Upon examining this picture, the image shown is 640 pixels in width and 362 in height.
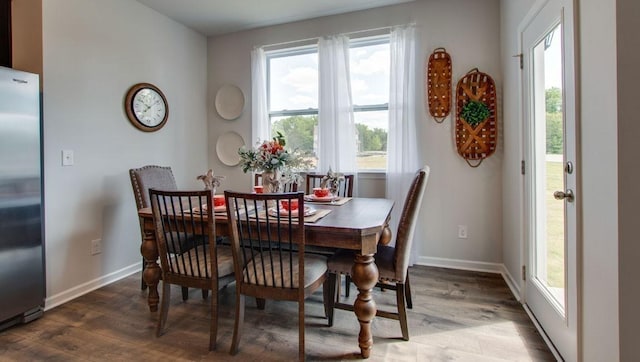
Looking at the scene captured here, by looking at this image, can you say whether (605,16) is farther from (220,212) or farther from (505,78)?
(220,212)

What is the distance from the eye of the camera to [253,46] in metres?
3.87

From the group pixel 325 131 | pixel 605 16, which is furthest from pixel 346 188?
pixel 605 16

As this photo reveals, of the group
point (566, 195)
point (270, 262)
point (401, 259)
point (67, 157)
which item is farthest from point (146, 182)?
point (566, 195)

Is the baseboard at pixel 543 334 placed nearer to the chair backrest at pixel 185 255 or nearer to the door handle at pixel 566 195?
the door handle at pixel 566 195

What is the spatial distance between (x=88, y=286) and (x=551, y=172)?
3.61 meters

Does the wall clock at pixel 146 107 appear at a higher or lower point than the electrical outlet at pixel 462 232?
higher

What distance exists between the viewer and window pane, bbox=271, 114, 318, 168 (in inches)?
146

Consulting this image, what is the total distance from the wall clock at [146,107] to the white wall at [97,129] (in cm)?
7

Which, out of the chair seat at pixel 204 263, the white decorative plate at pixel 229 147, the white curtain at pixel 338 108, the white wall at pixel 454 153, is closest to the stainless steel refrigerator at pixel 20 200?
the chair seat at pixel 204 263

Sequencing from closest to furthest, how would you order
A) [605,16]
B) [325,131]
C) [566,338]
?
[605,16], [566,338], [325,131]

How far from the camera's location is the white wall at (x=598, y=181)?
4.03 feet

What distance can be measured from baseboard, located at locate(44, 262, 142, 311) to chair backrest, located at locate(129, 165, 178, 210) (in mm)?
829

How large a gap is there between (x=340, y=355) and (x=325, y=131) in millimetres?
2265

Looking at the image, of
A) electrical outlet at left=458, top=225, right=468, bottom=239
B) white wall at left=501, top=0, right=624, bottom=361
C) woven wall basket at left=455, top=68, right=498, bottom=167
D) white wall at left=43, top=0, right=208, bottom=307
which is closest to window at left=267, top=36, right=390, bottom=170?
woven wall basket at left=455, top=68, right=498, bottom=167
